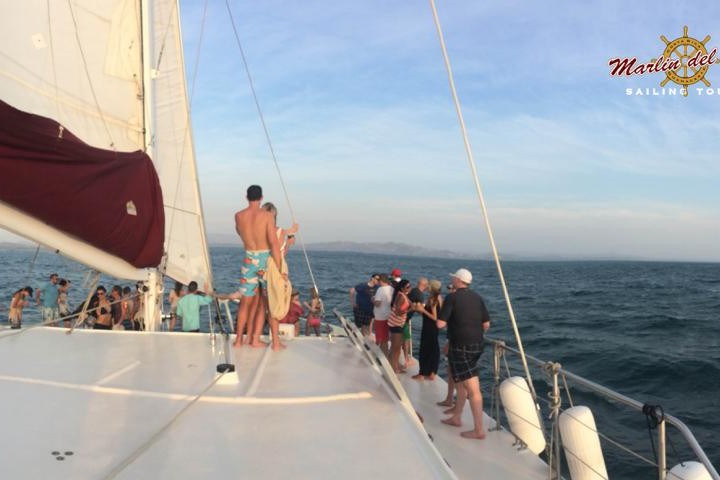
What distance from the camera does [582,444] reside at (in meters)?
3.80

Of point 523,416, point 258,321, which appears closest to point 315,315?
point 258,321

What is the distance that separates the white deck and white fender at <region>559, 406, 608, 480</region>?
0.48 meters

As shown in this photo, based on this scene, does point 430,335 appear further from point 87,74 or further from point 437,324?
point 87,74

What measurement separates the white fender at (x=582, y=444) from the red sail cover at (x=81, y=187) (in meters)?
3.80

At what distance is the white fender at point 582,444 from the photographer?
3.78 metres

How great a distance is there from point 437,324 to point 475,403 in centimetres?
81

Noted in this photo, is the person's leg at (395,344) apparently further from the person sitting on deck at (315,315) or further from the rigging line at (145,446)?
the rigging line at (145,446)

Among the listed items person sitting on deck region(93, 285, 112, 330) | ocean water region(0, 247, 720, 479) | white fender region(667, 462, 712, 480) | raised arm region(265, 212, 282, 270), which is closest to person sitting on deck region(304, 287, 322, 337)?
raised arm region(265, 212, 282, 270)

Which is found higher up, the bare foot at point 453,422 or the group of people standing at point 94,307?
the group of people standing at point 94,307

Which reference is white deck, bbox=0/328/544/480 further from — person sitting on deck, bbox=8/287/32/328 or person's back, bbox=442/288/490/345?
person sitting on deck, bbox=8/287/32/328

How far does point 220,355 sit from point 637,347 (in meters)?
13.5

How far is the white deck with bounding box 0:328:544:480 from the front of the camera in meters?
2.20

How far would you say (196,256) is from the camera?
262 inches

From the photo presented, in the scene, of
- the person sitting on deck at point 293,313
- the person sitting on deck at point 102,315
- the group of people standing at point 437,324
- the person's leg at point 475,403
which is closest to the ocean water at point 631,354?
the person sitting on deck at point 102,315
